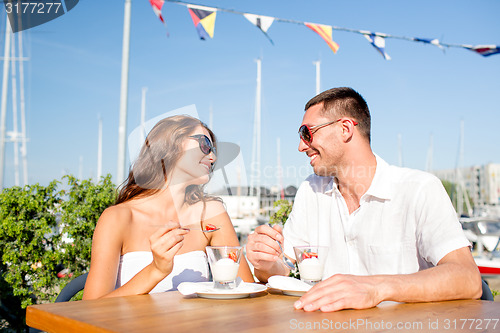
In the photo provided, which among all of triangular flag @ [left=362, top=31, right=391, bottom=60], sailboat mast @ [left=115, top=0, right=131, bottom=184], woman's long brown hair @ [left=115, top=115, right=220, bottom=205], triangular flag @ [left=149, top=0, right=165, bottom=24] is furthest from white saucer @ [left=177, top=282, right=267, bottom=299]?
triangular flag @ [left=362, top=31, right=391, bottom=60]

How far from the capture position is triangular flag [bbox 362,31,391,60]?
696cm

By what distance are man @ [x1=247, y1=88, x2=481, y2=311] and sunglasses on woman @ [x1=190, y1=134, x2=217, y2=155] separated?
462mm

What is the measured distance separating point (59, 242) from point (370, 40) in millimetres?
5641

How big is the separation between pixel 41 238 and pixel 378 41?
232 inches

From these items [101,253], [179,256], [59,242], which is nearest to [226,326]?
[101,253]

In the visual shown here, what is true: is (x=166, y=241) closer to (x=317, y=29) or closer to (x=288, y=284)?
(x=288, y=284)

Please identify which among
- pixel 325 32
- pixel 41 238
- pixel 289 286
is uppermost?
pixel 325 32

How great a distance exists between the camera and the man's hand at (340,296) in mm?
1289

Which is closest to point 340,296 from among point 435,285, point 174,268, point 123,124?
point 435,285

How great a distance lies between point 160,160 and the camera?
2242 mm

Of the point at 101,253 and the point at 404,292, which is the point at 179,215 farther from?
the point at 404,292

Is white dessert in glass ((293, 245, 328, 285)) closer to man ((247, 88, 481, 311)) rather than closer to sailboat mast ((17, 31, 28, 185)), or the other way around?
man ((247, 88, 481, 311))

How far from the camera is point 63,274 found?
408 cm

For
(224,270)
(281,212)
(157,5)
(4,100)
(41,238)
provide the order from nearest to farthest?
(224,270) < (41,238) < (281,212) < (157,5) < (4,100)
